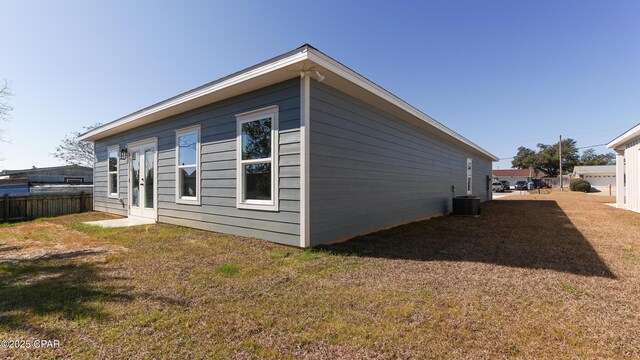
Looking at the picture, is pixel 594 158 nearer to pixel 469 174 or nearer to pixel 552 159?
pixel 552 159

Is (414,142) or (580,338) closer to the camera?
(580,338)

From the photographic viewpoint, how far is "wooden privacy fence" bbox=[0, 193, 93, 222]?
315 inches

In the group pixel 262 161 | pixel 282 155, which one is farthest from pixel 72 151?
pixel 282 155

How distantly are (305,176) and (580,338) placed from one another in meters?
3.37

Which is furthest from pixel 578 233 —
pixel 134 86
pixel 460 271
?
pixel 134 86

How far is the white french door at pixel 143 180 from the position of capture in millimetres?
7453

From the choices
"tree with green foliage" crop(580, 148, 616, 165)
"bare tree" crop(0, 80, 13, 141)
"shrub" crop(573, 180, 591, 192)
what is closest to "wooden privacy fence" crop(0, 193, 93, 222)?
"bare tree" crop(0, 80, 13, 141)

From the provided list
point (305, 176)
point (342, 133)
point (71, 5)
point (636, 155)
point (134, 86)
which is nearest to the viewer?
point (305, 176)

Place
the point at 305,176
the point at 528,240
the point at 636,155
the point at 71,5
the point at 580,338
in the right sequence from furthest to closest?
the point at 636,155
the point at 71,5
the point at 528,240
the point at 305,176
the point at 580,338

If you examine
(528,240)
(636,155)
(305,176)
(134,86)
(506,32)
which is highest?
(506,32)

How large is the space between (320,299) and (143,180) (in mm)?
7383

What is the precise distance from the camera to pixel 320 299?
8.39ft

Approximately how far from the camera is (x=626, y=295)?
107 inches

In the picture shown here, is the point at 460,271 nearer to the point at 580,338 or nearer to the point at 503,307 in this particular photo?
the point at 503,307
